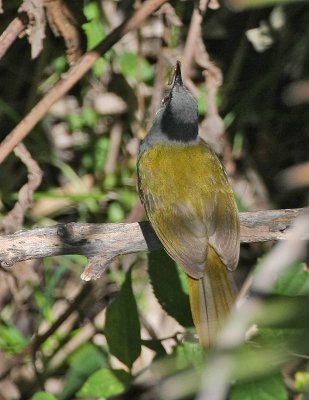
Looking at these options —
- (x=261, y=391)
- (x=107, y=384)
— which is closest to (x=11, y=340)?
(x=107, y=384)

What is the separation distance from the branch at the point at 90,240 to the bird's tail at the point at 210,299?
0.30 meters

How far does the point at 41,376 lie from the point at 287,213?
2.06 meters

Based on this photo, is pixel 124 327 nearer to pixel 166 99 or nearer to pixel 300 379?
pixel 300 379

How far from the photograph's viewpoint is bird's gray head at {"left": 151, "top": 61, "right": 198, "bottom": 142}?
3.90 m

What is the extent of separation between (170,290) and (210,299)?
23cm

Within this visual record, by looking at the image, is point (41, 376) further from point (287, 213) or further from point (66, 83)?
point (287, 213)

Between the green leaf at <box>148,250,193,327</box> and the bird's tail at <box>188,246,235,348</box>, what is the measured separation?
0.34 ft

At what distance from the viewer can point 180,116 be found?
397cm

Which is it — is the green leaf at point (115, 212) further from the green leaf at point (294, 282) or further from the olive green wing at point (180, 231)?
the green leaf at point (294, 282)

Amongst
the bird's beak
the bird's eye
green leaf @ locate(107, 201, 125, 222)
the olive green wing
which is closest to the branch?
the olive green wing

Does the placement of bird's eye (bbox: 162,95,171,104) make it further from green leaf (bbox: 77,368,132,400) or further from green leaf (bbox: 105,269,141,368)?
green leaf (bbox: 77,368,132,400)

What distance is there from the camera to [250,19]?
482 cm

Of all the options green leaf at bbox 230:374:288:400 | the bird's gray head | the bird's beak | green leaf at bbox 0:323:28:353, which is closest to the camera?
green leaf at bbox 230:374:288:400

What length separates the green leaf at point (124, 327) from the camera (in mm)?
3211
